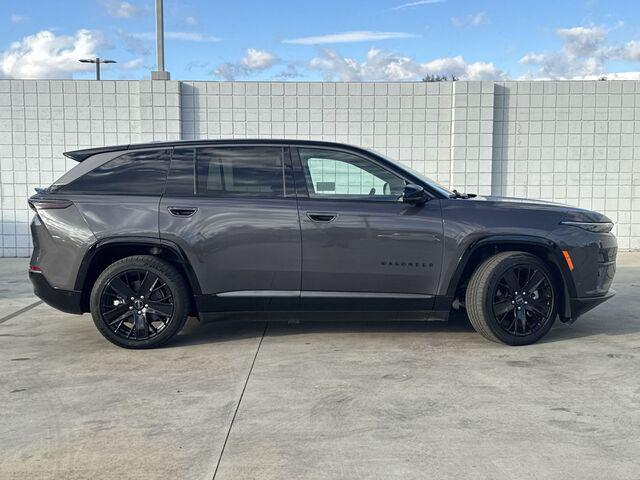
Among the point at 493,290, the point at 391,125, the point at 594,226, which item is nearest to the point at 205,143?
the point at 493,290

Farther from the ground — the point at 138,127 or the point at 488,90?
the point at 488,90

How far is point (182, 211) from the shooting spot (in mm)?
4980

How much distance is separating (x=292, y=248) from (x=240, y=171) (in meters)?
0.84

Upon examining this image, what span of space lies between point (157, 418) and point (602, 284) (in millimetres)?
3842

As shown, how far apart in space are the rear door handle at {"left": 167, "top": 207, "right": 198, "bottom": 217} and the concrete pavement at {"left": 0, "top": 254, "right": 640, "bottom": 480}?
3.84 feet

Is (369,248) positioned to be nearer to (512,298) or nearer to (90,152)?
(512,298)

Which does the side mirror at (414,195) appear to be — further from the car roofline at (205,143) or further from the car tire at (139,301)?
the car tire at (139,301)

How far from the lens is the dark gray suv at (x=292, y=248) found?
4957 millimetres

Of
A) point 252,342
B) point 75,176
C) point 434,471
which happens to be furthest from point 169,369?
point 434,471

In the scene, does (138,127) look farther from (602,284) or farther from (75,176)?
(602,284)

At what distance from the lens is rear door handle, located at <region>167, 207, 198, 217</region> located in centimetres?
497

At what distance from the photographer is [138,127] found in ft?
33.9

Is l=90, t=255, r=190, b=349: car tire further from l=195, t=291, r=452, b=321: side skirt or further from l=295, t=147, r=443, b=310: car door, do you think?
l=295, t=147, r=443, b=310: car door

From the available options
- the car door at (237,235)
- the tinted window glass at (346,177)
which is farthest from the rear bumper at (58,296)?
the tinted window glass at (346,177)
